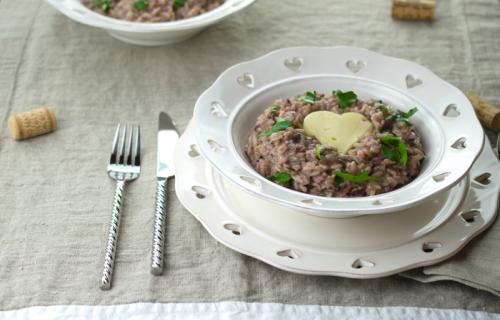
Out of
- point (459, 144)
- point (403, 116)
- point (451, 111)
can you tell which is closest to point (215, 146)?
point (403, 116)

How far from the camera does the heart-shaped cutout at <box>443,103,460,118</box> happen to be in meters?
2.06

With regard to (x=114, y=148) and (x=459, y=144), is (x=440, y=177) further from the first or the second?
(x=114, y=148)

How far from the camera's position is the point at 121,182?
2066 millimetres

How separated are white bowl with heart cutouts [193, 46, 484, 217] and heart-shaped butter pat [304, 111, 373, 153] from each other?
8.2 inches

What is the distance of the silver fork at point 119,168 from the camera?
1792mm

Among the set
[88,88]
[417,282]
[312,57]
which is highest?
[312,57]

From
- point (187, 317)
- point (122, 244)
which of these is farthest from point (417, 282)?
point (122, 244)

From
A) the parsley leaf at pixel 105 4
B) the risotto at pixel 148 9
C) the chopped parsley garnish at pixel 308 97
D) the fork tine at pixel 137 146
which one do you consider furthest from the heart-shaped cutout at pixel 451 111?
the parsley leaf at pixel 105 4

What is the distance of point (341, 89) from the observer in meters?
2.18

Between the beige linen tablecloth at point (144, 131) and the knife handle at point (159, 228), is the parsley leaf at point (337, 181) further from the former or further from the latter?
the knife handle at point (159, 228)

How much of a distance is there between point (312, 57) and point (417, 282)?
0.88 meters

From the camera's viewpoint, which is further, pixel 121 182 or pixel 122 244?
pixel 121 182

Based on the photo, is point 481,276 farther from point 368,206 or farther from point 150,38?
point 150,38

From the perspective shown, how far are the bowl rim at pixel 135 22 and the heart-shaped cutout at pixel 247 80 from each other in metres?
0.42
